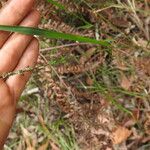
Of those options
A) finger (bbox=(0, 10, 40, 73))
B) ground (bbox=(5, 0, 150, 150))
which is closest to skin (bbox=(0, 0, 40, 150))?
finger (bbox=(0, 10, 40, 73))

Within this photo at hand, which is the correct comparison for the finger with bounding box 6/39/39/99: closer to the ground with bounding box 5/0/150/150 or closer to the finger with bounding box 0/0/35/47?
the finger with bounding box 0/0/35/47

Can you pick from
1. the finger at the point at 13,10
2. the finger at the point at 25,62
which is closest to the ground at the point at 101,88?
the finger at the point at 25,62

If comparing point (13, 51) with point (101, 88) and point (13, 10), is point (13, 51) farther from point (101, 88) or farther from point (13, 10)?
point (101, 88)

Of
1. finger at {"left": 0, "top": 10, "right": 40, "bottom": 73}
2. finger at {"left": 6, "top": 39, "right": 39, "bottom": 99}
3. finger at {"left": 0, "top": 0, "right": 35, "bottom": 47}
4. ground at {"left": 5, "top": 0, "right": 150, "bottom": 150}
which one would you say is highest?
finger at {"left": 0, "top": 0, "right": 35, "bottom": 47}

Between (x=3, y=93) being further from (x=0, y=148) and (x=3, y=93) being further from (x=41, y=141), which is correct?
(x=41, y=141)

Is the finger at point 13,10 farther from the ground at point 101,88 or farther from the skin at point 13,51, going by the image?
the ground at point 101,88

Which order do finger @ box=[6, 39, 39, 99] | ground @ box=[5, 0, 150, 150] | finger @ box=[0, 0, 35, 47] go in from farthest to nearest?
ground @ box=[5, 0, 150, 150], finger @ box=[6, 39, 39, 99], finger @ box=[0, 0, 35, 47]

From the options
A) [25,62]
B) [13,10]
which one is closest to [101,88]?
[25,62]

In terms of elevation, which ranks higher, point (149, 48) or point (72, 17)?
point (72, 17)

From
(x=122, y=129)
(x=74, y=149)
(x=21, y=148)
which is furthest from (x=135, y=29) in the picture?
(x=21, y=148)
